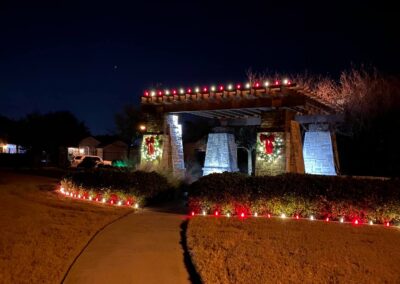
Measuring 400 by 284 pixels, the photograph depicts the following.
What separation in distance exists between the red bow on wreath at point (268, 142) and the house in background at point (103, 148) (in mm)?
33077

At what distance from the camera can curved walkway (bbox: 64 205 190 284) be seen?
6.20 metres

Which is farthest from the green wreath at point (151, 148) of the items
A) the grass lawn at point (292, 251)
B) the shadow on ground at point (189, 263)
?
the shadow on ground at point (189, 263)

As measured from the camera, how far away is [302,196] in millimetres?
10867

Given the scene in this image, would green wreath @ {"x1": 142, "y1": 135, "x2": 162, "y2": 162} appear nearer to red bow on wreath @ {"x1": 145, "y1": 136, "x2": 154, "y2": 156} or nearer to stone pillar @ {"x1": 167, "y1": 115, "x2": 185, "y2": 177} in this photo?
red bow on wreath @ {"x1": 145, "y1": 136, "x2": 154, "y2": 156}

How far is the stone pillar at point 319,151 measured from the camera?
59.7 ft

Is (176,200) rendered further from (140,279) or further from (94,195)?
(140,279)

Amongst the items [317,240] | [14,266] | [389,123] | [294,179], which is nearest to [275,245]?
[317,240]

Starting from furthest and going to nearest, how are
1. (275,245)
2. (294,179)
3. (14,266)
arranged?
(294,179) < (275,245) < (14,266)

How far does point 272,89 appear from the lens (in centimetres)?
1499

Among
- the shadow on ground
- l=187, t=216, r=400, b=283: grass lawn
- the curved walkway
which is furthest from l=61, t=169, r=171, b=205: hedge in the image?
the shadow on ground

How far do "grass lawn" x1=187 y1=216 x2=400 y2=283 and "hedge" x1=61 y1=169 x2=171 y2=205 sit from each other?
3725mm

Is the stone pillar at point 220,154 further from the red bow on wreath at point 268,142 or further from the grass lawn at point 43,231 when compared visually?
the grass lawn at point 43,231

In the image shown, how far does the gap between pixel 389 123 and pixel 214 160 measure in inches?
361

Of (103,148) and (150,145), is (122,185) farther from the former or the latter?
(103,148)
